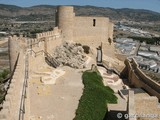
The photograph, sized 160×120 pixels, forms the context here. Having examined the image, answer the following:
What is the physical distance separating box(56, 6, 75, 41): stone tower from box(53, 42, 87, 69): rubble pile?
35.6 inches

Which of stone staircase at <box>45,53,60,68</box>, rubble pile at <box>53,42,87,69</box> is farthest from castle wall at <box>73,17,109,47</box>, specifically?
stone staircase at <box>45,53,60,68</box>

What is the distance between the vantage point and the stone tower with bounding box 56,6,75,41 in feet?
89.7

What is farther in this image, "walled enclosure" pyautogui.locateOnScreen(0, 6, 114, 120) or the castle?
the castle

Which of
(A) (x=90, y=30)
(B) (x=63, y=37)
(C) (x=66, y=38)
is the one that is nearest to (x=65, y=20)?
Answer: (B) (x=63, y=37)

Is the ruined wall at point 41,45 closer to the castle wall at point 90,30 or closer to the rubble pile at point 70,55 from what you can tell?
the rubble pile at point 70,55

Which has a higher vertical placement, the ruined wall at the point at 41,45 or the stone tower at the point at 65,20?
the stone tower at the point at 65,20

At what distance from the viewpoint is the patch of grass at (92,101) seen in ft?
48.9

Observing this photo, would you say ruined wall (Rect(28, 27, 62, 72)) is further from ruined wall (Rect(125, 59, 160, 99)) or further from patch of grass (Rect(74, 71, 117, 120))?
ruined wall (Rect(125, 59, 160, 99))

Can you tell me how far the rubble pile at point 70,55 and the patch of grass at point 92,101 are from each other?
4.19 meters

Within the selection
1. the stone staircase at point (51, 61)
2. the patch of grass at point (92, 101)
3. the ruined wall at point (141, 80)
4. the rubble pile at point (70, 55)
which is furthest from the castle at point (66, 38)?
the patch of grass at point (92, 101)

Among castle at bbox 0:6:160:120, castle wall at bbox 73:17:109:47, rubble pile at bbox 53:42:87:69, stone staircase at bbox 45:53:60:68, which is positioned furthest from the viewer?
castle wall at bbox 73:17:109:47

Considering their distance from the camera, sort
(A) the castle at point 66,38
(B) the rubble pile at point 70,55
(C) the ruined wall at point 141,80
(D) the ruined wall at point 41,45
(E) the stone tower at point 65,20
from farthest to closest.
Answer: (E) the stone tower at point 65,20, (B) the rubble pile at point 70,55, (C) the ruined wall at point 141,80, (D) the ruined wall at point 41,45, (A) the castle at point 66,38

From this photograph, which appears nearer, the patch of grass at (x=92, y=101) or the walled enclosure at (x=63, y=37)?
the patch of grass at (x=92, y=101)

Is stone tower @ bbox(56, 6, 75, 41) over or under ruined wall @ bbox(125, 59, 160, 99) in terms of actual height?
over
